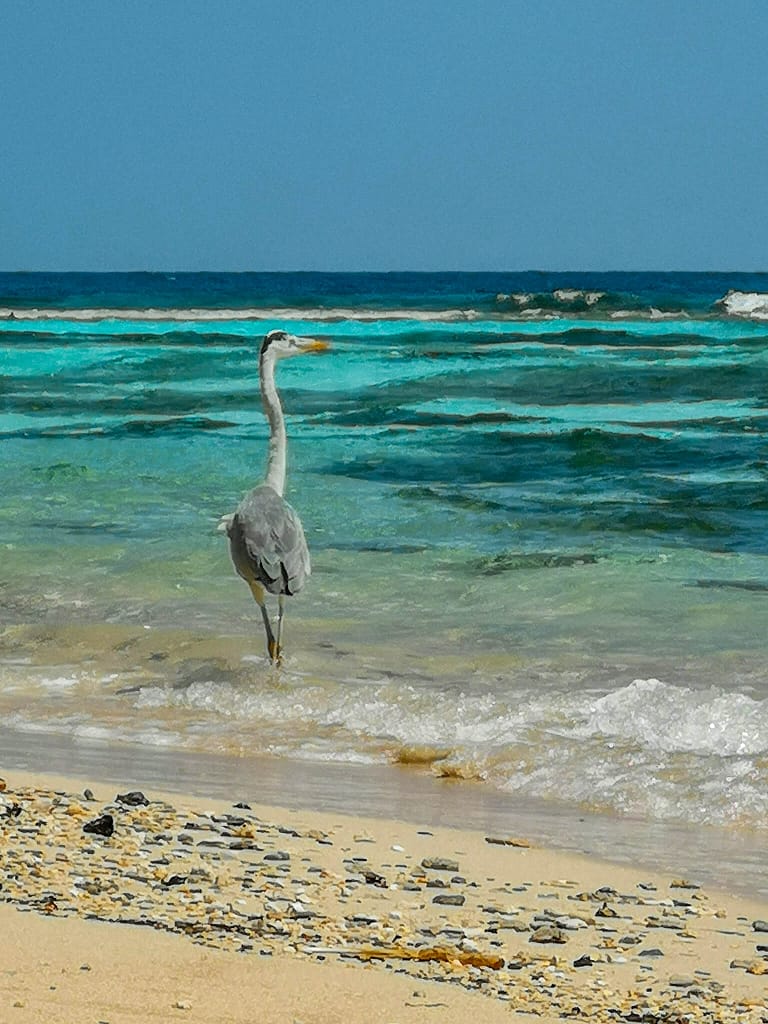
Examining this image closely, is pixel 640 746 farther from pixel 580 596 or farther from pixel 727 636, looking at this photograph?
pixel 580 596

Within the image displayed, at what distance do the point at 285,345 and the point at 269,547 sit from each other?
2.27 metres

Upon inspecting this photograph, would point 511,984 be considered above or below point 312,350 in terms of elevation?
below

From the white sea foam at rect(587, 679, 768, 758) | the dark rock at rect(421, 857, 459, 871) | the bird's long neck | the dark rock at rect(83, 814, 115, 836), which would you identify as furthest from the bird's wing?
the dark rock at rect(421, 857, 459, 871)

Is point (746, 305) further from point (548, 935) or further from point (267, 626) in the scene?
point (548, 935)

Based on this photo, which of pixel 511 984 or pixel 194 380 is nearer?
pixel 511 984

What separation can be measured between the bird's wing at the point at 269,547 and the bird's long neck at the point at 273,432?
0.66m

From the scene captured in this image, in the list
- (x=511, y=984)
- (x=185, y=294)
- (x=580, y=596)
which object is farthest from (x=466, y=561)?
(x=185, y=294)

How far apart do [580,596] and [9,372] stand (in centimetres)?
2852

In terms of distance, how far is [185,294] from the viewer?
8481 centimetres

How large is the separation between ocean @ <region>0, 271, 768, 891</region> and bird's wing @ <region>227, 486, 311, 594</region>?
45cm

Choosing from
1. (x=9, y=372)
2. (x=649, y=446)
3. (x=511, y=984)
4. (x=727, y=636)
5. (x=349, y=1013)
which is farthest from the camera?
(x=9, y=372)

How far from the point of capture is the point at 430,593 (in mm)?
10406

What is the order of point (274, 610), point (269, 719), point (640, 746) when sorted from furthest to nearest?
point (274, 610) → point (269, 719) → point (640, 746)

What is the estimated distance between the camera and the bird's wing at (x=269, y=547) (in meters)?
8.57
